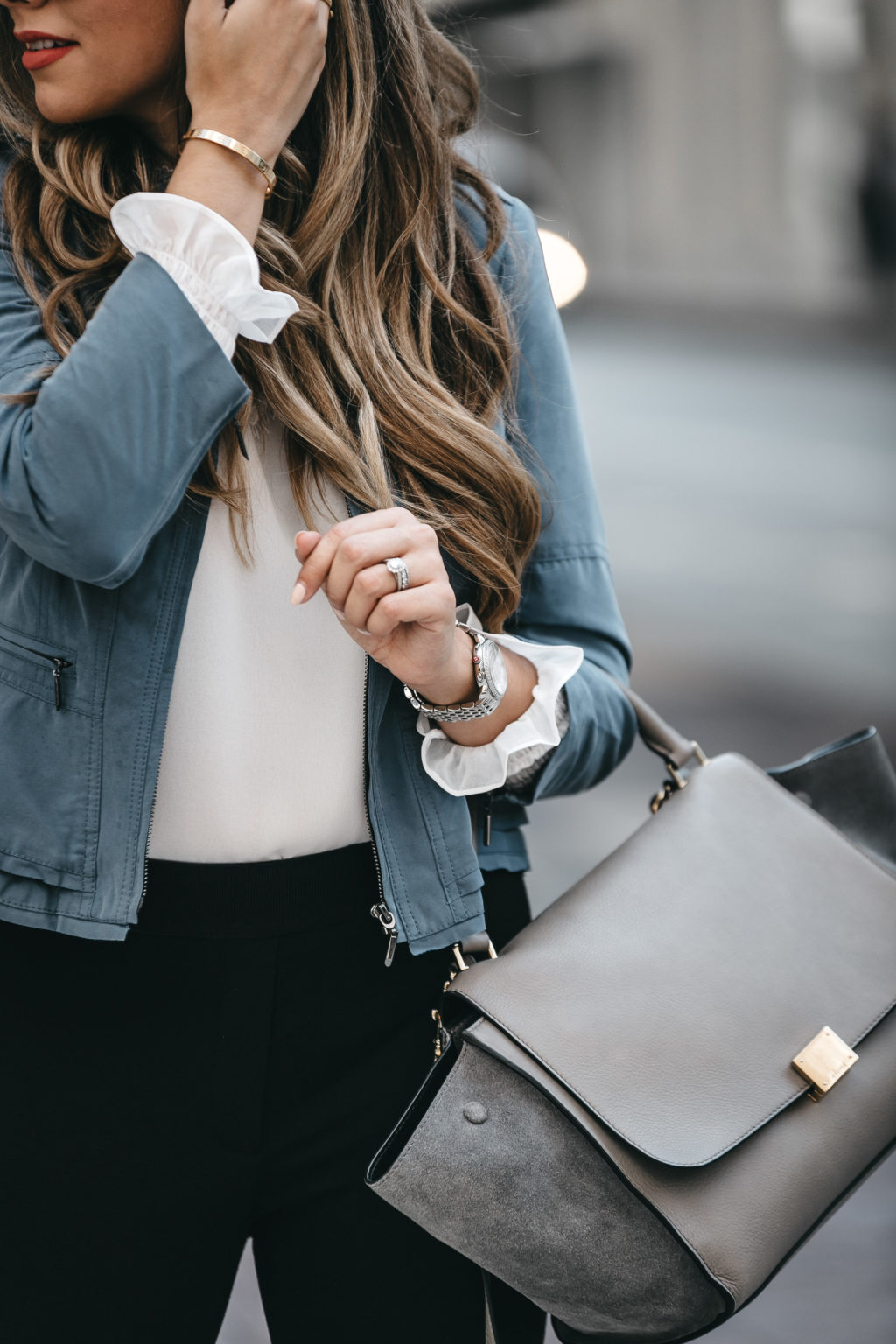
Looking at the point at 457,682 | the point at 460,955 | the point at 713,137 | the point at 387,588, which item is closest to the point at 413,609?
the point at 387,588

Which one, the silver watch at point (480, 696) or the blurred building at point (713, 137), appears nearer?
the silver watch at point (480, 696)

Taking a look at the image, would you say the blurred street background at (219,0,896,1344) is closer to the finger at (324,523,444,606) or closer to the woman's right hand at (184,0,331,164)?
the woman's right hand at (184,0,331,164)

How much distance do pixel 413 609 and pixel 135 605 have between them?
0.25 meters

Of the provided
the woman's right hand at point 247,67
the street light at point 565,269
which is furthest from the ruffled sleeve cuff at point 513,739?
the street light at point 565,269

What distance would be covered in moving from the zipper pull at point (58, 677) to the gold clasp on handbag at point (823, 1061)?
30.7 inches

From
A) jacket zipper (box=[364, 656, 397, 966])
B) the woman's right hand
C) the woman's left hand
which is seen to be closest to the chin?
the woman's right hand

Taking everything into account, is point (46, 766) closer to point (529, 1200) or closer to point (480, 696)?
point (480, 696)

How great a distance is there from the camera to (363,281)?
4.48 feet

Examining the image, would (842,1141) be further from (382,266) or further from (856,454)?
(856,454)

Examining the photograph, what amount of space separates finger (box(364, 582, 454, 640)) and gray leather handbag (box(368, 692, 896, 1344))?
0.34 m

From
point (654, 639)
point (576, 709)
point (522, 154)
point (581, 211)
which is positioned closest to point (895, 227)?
point (522, 154)

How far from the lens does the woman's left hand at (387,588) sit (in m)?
1.13

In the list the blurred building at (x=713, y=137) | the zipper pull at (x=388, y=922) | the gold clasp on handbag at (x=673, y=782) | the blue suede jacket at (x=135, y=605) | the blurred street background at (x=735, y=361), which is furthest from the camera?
the blurred building at (x=713, y=137)

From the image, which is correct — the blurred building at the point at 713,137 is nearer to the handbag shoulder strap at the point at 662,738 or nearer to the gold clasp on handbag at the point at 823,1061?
the handbag shoulder strap at the point at 662,738
